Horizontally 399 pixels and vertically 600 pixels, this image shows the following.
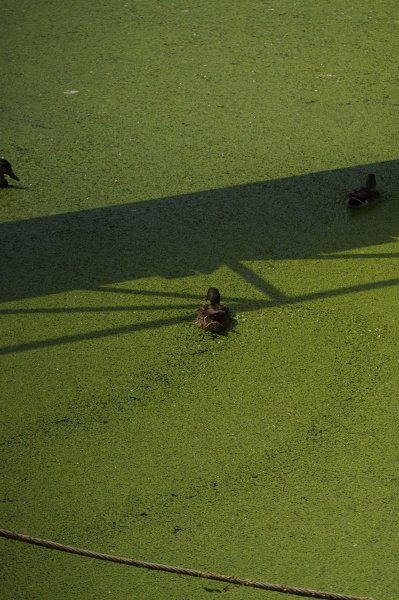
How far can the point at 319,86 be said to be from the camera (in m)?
3.65

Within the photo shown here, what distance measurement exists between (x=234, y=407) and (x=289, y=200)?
3.07 ft

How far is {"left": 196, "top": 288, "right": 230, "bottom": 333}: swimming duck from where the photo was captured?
250cm

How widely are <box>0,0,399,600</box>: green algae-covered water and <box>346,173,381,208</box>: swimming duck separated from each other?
0.05 metres

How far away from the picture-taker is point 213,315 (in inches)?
98.6

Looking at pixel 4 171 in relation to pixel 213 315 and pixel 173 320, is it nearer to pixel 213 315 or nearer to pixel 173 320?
pixel 173 320

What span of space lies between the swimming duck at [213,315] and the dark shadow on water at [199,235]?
107mm

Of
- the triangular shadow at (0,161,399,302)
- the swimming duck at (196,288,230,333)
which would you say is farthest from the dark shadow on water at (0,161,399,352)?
the swimming duck at (196,288,230,333)

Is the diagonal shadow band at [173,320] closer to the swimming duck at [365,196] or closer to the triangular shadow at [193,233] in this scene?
the triangular shadow at [193,233]

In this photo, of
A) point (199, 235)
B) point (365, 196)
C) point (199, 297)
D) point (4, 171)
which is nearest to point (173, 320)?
point (199, 297)

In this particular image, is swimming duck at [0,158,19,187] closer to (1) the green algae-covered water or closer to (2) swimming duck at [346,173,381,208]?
(1) the green algae-covered water

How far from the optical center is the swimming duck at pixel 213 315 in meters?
2.50

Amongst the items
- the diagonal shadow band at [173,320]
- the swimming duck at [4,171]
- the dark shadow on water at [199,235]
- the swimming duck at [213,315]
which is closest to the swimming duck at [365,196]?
the dark shadow on water at [199,235]

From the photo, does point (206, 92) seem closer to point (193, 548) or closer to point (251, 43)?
point (251, 43)

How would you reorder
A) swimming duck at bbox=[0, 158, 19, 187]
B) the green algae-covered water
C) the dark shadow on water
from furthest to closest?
swimming duck at bbox=[0, 158, 19, 187], the dark shadow on water, the green algae-covered water
